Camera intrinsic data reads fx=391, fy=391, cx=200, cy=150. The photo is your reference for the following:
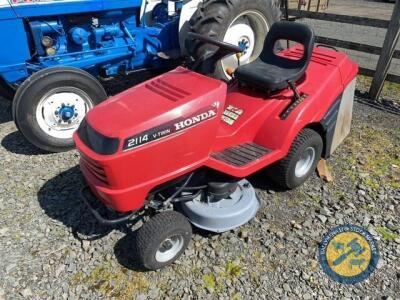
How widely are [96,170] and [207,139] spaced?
67 cm

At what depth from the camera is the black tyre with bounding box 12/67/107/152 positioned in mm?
3205

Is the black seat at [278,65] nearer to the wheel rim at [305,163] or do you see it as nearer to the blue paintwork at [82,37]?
the wheel rim at [305,163]

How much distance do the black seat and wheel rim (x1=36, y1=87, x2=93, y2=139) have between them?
4.82ft

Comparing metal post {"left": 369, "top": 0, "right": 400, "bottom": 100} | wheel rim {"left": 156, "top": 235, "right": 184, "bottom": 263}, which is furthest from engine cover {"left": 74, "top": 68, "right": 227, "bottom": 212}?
metal post {"left": 369, "top": 0, "right": 400, "bottom": 100}

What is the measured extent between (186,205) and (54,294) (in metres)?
0.93

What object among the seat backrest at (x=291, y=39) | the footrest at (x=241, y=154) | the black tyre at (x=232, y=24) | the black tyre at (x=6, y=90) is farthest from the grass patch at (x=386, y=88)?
the black tyre at (x=6, y=90)

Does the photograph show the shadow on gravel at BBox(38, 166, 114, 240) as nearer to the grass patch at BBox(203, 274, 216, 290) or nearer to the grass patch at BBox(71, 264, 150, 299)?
the grass patch at BBox(71, 264, 150, 299)

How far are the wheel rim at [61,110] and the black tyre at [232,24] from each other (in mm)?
1078

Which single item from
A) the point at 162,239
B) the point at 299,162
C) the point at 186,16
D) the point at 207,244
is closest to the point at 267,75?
the point at 299,162

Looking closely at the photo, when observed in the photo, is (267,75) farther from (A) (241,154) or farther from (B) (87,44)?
(B) (87,44)

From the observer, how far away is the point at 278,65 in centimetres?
298

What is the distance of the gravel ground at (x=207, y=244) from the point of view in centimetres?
228

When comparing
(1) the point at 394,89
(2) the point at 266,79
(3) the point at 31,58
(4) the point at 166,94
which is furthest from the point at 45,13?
(1) the point at 394,89

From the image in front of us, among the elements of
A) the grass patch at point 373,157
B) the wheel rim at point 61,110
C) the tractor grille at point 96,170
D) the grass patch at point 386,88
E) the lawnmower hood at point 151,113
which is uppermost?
the lawnmower hood at point 151,113
